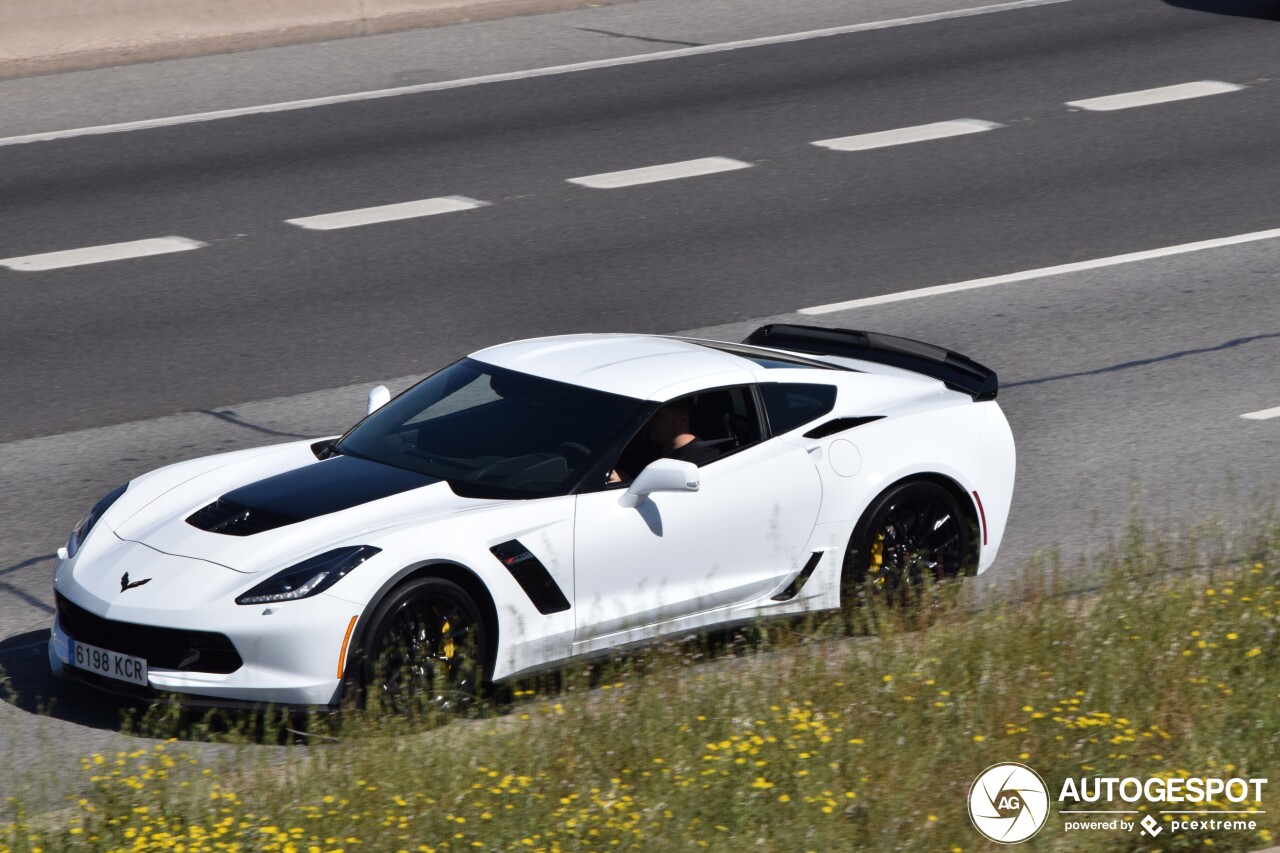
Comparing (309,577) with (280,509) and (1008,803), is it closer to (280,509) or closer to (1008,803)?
(280,509)

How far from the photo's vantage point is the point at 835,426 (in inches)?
307

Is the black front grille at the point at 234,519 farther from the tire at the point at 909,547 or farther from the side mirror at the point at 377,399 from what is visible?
the tire at the point at 909,547

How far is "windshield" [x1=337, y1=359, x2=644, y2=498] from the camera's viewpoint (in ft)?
23.5

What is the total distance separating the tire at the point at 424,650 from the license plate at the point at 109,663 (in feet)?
2.72

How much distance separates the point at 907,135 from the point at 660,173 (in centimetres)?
250

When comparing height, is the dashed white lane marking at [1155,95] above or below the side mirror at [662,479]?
above

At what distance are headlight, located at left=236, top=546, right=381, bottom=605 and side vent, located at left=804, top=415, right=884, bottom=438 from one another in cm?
214

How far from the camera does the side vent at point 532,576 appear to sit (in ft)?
22.2

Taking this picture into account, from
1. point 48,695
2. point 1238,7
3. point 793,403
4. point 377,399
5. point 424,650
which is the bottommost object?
point 48,695

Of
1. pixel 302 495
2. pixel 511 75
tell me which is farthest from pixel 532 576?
pixel 511 75

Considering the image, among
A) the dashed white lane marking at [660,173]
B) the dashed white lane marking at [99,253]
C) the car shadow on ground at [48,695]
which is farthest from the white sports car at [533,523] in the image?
the dashed white lane marking at [660,173]

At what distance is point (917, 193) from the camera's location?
14.6 meters

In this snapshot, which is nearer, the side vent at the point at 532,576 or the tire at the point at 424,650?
the tire at the point at 424,650

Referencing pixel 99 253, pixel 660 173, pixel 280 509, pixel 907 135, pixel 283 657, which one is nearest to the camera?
pixel 283 657
